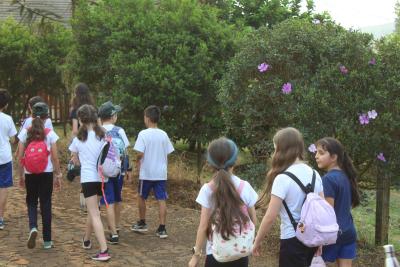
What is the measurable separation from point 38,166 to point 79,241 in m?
1.14

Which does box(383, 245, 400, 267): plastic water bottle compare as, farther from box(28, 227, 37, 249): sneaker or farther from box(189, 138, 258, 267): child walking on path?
box(28, 227, 37, 249): sneaker

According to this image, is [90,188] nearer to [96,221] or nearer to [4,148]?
[96,221]

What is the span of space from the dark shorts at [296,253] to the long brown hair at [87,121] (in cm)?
253

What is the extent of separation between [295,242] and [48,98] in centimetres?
1399

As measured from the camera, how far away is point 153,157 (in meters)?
6.73

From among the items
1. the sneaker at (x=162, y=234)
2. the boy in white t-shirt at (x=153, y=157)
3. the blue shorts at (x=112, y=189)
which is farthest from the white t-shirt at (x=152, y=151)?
the sneaker at (x=162, y=234)

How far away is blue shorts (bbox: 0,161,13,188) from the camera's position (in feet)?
21.6

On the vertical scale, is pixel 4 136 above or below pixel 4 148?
above

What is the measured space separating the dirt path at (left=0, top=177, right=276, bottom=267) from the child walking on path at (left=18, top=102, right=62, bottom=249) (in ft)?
0.84

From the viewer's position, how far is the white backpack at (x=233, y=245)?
3.77 metres

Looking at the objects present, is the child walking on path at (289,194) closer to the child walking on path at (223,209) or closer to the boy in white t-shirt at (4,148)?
the child walking on path at (223,209)

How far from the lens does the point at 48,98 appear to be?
16.8m

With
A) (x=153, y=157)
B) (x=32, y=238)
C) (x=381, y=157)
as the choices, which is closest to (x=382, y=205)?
(x=381, y=157)

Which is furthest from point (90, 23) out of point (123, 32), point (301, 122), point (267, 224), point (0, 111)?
point (267, 224)
